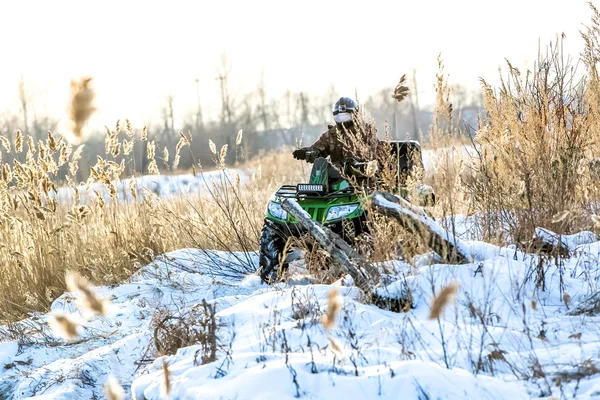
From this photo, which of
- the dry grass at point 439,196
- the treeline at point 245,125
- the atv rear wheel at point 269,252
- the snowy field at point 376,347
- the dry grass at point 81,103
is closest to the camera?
the snowy field at point 376,347

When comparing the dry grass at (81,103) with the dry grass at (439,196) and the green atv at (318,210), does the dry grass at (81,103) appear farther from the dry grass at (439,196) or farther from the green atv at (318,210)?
the green atv at (318,210)

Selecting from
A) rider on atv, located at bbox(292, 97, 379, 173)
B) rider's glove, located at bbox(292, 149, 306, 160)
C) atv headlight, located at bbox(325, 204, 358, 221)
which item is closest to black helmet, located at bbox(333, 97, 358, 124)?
rider on atv, located at bbox(292, 97, 379, 173)

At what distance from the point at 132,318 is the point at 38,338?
71cm

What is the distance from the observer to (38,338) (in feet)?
17.4

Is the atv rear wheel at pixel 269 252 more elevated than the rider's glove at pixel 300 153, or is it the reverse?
the rider's glove at pixel 300 153

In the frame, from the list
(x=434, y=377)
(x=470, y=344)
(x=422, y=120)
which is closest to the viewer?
(x=434, y=377)

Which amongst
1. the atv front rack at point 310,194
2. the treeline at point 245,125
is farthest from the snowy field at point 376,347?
the treeline at point 245,125

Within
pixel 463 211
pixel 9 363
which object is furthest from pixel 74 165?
pixel 463 211

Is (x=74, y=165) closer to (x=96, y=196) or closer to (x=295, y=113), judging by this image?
(x=96, y=196)

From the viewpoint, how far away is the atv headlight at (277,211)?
614 cm

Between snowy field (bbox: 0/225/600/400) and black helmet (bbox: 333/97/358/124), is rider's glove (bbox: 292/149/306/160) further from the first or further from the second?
snowy field (bbox: 0/225/600/400)

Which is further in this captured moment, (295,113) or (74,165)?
(295,113)

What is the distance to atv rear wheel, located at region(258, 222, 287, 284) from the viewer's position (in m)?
6.20

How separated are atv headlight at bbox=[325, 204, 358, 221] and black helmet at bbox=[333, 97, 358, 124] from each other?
4.43 feet
